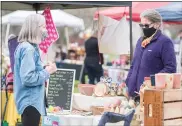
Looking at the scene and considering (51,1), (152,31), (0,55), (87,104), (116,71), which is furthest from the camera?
(116,71)

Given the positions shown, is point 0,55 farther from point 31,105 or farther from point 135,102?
point 31,105

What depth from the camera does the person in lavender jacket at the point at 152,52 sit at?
5988 mm

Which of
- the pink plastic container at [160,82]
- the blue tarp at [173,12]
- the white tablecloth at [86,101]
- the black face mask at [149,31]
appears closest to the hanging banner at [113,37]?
the blue tarp at [173,12]

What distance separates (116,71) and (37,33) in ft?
29.6

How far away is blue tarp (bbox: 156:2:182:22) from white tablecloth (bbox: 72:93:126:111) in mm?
A: 3182

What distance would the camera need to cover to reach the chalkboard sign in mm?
7398

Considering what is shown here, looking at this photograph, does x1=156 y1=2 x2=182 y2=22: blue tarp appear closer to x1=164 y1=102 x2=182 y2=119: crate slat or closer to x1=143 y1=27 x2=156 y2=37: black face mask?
x1=143 y1=27 x2=156 y2=37: black face mask

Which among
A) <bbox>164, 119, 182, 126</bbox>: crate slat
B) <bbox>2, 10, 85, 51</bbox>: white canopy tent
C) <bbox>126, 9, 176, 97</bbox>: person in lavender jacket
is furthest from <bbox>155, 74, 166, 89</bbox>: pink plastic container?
<bbox>2, 10, 85, 51</bbox>: white canopy tent

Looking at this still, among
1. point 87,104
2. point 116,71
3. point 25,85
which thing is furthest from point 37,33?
point 116,71

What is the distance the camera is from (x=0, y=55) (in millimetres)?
9656

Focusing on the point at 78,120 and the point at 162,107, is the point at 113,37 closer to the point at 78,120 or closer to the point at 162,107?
the point at 78,120

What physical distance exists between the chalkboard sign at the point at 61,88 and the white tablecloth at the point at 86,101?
0.10 m

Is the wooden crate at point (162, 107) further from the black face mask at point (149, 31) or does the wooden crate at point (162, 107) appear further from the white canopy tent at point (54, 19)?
the white canopy tent at point (54, 19)

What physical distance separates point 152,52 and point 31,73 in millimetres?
1687
